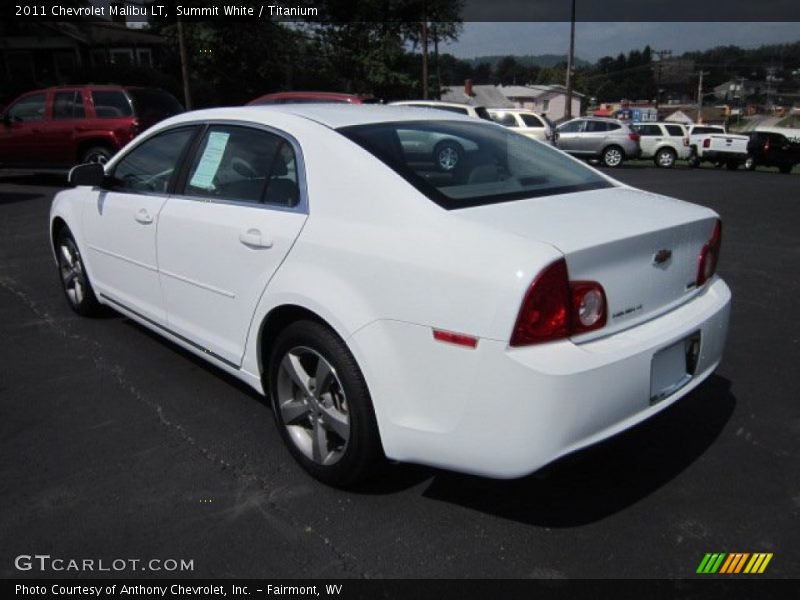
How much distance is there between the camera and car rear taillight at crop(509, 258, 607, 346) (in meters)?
2.07

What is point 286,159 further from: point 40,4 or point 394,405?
point 40,4

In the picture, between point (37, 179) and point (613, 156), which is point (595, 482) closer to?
point (37, 179)

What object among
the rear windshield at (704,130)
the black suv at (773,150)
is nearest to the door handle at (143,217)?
the black suv at (773,150)

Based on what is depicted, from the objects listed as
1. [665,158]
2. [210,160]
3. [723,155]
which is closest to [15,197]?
[210,160]

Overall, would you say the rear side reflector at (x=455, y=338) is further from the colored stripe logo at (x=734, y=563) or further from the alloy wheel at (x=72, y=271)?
the alloy wheel at (x=72, y=271)

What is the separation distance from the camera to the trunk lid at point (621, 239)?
2.24 meters

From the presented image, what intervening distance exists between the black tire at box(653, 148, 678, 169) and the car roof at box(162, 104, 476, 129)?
22.6 m

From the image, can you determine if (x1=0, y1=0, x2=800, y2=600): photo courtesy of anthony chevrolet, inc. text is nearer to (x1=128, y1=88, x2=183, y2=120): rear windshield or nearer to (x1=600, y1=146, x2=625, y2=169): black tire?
(x1=128, y1=88, x2=183, y2=120): rear windshield

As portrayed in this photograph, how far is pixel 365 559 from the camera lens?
234cm

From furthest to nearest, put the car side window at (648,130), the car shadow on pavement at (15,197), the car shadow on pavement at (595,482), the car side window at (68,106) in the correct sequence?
the car side window at (648,130) < the car side window at (68,106) < the car shadow on pavement at (15,197) < the car shadow on pavement at (595,482)

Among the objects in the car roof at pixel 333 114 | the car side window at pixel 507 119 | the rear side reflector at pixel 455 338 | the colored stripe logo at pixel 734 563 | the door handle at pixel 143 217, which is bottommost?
the colored stripe logo at pixel 734 563

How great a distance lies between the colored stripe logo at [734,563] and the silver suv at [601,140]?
20.2 m

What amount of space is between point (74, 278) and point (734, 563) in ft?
15.0
